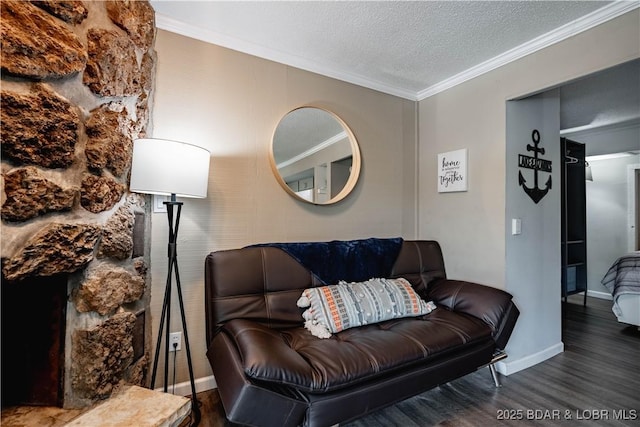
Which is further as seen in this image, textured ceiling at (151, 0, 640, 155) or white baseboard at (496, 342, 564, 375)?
white baseboard at (496, 342, 564, 375)

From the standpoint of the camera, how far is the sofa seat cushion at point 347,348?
4.24ft

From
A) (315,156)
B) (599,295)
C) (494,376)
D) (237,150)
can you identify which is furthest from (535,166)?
(599,295)

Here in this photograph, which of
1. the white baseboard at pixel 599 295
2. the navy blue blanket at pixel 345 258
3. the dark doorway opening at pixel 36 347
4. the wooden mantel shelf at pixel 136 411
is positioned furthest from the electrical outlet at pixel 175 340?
the white baseboard at pixel 599 295

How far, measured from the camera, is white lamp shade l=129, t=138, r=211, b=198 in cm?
151

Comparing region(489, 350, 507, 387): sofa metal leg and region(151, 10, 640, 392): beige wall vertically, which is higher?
region(151, 10, 640, 392): beige wall

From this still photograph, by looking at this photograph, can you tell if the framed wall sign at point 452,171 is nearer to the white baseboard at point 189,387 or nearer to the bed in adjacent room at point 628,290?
the bed in adjacent room at point 628,290

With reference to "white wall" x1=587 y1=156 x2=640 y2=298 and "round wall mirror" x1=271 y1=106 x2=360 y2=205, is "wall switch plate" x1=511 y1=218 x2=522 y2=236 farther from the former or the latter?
"white wall" x1=587 y1=156 x2=640 y2=298

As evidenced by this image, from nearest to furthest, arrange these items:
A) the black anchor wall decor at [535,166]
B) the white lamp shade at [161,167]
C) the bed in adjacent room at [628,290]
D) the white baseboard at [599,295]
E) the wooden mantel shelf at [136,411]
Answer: the wooden mantel shelf at [136,411] → the white lamp shade at [161,167] → the black anchor wall decor at [535,166] → the bed in adjacent room at [628,290] → the white baseboard at [599,295]

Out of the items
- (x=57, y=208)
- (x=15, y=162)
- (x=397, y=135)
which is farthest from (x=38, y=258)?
(x=397, y=135)

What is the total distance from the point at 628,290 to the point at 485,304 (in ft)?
7.27

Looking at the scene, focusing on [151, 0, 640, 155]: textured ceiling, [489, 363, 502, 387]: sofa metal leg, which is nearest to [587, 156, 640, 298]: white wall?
[151, 0, 640, 155]: textured ceiling

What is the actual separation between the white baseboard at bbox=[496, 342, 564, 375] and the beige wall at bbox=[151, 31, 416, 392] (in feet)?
4.46

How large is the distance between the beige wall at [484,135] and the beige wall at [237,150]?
0.53 metres

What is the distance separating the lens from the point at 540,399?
1934 mm
